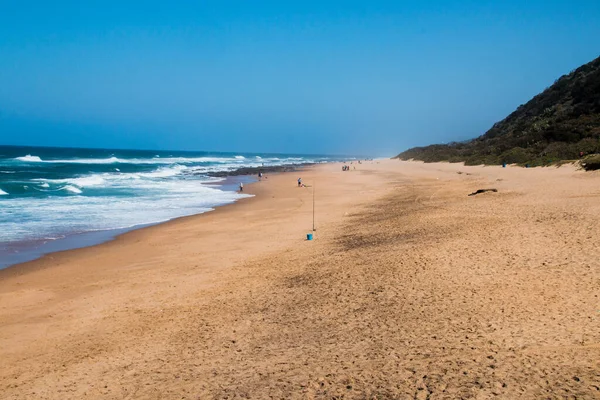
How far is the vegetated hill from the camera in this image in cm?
2938

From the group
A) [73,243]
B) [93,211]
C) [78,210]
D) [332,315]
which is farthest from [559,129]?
[73,243]

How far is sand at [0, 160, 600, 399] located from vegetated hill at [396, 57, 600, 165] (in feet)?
60.1

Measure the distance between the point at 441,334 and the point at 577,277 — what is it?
3.07 m

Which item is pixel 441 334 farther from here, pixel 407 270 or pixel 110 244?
pixel 110 244

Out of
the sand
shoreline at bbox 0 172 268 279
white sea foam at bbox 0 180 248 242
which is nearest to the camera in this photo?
the sand

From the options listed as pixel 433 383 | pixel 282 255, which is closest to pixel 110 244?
pixel 282 255

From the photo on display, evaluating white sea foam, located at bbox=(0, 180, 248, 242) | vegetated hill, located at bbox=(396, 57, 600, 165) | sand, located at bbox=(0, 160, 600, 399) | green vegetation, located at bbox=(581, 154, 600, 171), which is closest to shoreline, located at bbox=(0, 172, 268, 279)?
sand, located at bbox=(0, 160, 600, 399)

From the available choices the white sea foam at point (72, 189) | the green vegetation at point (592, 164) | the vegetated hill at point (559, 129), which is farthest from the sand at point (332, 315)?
the white sea foam at point (72, 189)

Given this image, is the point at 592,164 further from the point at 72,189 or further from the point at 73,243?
the point at 72,189

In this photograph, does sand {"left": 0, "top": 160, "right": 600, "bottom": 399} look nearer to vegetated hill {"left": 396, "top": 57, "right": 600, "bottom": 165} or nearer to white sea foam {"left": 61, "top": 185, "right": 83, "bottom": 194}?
vegetated hill {"left": 396, "top": 57, "right": 600, "bottom": 165}

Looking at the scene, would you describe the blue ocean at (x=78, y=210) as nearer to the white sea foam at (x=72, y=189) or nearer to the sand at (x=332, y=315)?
the white sea foam at (x=72, y=189)

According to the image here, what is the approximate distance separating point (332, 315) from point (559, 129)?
108 ft

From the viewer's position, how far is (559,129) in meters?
33.2

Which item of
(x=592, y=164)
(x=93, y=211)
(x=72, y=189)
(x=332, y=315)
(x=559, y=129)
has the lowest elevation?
(x=93, y=211)
